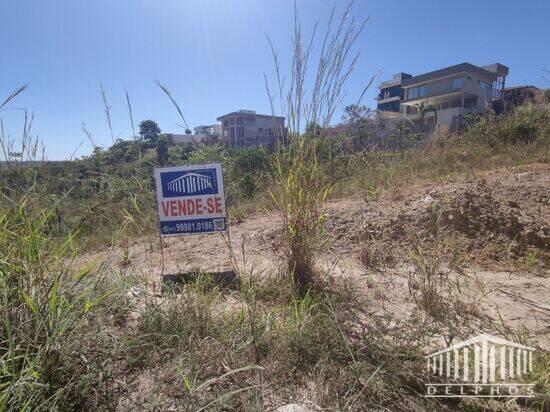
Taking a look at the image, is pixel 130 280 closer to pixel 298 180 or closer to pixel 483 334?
pixel 298 180

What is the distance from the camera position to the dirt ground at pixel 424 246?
69.5 inches

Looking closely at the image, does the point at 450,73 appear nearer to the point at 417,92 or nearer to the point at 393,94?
the point at 417,92

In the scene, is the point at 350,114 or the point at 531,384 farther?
the point at 350,114

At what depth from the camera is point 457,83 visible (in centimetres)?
3030

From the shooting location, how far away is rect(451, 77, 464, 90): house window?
2983cm

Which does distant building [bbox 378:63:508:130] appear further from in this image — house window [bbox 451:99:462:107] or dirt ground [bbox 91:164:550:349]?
dirt ground [bbox 91:164:550:349]

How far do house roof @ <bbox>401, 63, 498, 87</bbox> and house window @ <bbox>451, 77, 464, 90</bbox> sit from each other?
2.41 feet

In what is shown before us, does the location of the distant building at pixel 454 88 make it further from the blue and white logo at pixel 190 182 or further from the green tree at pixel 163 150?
the blue and white logo at pixel 190 182

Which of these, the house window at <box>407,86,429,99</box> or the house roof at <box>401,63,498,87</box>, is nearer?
the house roof at <box>401,63,498,87</box>

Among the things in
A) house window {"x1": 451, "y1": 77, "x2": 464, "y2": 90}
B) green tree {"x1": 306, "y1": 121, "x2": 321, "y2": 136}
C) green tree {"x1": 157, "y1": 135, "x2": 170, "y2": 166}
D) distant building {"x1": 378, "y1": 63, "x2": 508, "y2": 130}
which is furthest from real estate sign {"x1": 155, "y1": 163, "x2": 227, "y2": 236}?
house window {"x1": 451, "y1": 77, "x2": 464, "y2": 90}

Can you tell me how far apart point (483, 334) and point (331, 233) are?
1.44 metres

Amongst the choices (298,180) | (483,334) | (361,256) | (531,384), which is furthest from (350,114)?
(531,384)

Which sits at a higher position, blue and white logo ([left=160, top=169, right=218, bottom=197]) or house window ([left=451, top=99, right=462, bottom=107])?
house window ([left=451, top=99, right=462, bottom=107])

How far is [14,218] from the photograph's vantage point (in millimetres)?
1312
